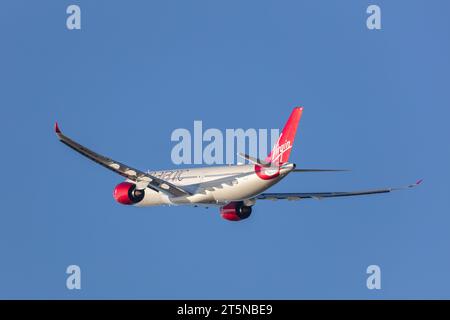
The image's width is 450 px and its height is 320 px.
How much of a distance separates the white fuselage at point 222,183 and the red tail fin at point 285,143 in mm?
1433

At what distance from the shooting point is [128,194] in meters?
110

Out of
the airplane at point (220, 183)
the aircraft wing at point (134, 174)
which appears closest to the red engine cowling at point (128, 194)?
the airplane at point (220, 183)

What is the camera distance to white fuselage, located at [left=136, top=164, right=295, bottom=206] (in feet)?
332

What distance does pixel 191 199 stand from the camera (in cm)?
10600

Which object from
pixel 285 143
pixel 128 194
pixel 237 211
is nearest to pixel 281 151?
pixel 285 143

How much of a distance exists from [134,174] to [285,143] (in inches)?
530

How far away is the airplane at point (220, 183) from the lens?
101 meters

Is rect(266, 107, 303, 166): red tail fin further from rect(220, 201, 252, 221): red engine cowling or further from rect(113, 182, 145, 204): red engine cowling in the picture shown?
rect(113, 182, 145, 204): red engine cowling

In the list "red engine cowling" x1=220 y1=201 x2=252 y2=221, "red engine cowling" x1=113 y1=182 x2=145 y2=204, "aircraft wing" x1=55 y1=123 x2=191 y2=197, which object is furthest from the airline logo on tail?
"red engine cowling" x1=113 y1=182 x2=145 y2=204

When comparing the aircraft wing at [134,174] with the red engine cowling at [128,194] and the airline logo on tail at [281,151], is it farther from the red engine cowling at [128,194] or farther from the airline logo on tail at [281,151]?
the airline logo on tail at [281,151]
